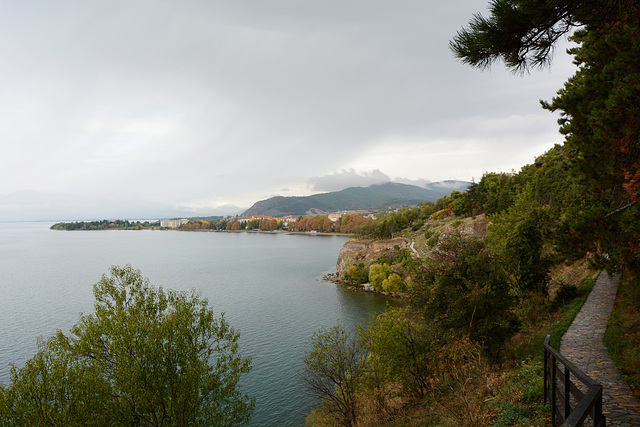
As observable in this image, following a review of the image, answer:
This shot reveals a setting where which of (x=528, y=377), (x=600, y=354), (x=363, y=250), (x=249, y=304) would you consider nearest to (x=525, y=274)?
(x=600, y=354)

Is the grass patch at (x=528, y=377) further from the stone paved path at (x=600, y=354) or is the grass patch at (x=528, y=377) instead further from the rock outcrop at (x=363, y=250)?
the rock outcrop at (x=363, y=250)

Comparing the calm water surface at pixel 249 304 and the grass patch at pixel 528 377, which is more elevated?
the grass patch at pixel 528 377

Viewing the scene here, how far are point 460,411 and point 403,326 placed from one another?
6.17 m

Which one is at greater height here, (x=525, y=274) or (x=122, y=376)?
(x=525, y=274)

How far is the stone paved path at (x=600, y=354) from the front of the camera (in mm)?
5270

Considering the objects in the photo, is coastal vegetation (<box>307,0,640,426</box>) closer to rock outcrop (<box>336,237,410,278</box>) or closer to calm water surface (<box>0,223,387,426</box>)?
calm water surface (<box>0,223,387,426</box>)

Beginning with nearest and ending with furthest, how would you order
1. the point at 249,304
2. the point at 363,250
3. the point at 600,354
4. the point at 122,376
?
1. the point at 600,354
2. the point at 122,376
3. the point at 249,304
4. the point at 363,250

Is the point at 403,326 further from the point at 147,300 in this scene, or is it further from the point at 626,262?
the point at 147,300

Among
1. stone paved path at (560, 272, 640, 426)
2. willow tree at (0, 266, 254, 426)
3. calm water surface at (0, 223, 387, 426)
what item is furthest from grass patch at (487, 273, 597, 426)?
calm water surface at (0, 223, 387, 426)

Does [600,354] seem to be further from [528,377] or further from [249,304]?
[249,304]

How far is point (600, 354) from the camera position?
8.14 m

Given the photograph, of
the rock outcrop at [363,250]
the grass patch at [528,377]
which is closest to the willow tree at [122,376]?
the grass patch at [528,377]

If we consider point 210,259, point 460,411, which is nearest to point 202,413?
point 460,411

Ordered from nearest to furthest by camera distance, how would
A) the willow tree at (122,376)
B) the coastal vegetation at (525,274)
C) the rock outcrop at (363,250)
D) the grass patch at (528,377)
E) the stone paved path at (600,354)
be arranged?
the stone paved path at (600,354) < the coastal vegetation at (525,274) < the grass patch at (528,377) < the willow tree at (122,376) < the rock outcrop at (363,250)
